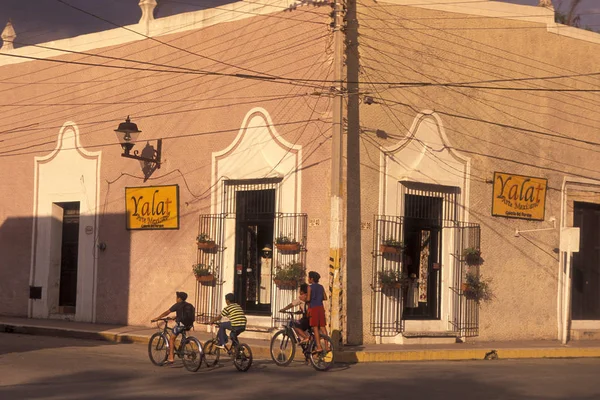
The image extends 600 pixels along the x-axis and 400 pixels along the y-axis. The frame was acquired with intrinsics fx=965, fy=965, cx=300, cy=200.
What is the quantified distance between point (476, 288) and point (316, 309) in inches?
229

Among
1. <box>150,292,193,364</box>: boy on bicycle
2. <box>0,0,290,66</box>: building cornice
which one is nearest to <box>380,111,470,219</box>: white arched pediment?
<box>0,0,290,66</box>: building cornice

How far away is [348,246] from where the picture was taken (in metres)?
20.0

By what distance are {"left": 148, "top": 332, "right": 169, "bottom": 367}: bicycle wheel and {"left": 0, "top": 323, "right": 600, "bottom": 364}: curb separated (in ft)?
9.80

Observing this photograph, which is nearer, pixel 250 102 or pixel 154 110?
pixel 250 102

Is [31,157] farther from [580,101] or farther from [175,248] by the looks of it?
[580,101]

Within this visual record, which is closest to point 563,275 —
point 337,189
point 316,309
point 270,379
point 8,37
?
point 337,189

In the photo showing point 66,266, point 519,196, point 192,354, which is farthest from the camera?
point 66,266

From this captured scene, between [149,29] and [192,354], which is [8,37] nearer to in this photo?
[149,29]

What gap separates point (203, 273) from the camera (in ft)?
72.0

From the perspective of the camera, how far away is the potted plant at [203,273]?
22.0 m

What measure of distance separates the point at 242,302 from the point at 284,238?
2.13 meters

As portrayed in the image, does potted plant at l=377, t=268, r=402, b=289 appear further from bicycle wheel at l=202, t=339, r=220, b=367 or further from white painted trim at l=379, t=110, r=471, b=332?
bicycle wheel at l=202, t=339, r=220, b=367

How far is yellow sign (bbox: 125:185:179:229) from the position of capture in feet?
76.2

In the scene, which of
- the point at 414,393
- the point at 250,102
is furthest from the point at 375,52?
the point at 414,393
